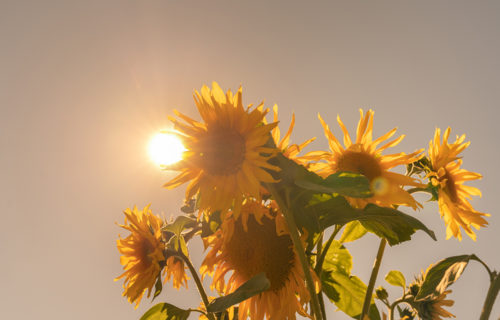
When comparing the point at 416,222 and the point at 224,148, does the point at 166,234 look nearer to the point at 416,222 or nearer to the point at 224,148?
the point at 224,148

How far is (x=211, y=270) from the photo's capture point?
2.46 feet

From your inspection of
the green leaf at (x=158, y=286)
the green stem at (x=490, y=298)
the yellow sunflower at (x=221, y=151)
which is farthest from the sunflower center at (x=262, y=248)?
the green stem at (x=490, y=298)

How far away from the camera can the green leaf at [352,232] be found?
2.76ft

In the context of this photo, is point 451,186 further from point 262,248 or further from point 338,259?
point 262,248

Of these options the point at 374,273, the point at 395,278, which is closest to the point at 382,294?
the point at 395,278

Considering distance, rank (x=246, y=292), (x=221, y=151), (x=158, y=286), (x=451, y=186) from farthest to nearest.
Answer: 1. (x=451, y=186)
2. (x=158, y=286)
3. (x=221, y=151)
4. (x=246, y=292)

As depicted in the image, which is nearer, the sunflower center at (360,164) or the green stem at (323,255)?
the green stem at (323,255)

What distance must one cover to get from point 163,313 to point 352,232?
0.41 metres

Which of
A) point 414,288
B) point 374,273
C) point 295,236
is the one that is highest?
point 295,236

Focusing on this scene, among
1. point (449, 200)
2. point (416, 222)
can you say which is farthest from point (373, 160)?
point (416, 222)

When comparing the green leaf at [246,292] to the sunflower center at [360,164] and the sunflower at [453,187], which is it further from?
the sunflower at [453,187]

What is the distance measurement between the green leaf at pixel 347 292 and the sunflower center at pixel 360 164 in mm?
221

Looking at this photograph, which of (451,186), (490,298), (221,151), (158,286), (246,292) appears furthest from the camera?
(451,186)

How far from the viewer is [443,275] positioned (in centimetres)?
72
